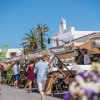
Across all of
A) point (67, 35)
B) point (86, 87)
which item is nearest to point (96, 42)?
point (86, 87)

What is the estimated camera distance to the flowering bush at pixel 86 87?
292 centimetres

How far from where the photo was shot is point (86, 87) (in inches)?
115

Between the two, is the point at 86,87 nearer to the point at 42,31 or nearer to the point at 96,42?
the point at 96,42

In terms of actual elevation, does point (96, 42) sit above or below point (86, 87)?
above

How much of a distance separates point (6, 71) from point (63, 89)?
11833mm

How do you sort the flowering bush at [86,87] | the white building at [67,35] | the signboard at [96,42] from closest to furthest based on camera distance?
the flowering bush at [86,87], the signboard at [96,42], the white building at [67,35]

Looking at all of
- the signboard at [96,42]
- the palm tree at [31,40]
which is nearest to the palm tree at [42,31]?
the palm tree at [31,40]

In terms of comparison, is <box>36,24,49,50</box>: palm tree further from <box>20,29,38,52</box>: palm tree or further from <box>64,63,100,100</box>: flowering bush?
<box>64,63,100,100</box>: flowering bush

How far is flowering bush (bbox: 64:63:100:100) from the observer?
2922 mm

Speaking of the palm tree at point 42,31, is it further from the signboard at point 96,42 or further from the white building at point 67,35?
the signboard at point 96,42

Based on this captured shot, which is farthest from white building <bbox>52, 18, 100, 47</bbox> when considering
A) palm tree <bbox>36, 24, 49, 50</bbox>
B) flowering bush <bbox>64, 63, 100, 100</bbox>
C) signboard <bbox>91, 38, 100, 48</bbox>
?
flowering bush <bbox>64, 63, 100, 100</bbox>

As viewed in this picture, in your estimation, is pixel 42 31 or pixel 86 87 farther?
pixel 42 31

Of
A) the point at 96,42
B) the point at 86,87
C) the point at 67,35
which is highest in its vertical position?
the point at 67,35

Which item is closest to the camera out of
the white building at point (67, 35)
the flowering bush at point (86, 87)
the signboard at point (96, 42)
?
the flowering bush at point (86, 87)
